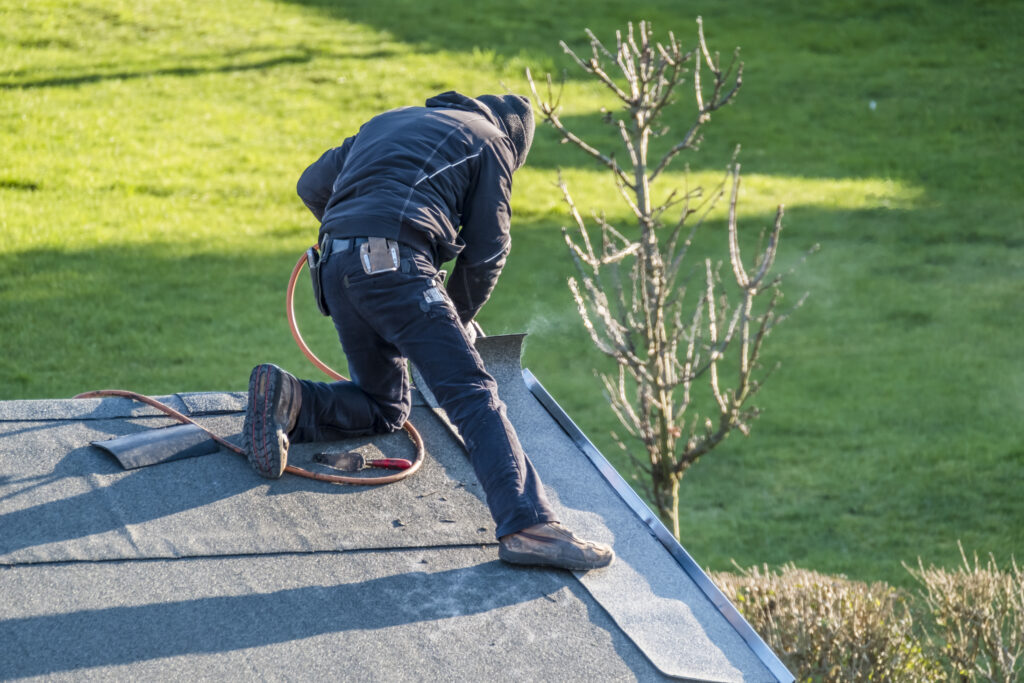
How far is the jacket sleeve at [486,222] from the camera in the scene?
3.88 m

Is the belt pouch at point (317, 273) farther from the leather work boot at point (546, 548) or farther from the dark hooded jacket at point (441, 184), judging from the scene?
the leather work boot at point (546, 548)

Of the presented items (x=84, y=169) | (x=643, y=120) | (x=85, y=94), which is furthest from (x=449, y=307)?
(x=85, y=94)

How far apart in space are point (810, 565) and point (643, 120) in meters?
3.65

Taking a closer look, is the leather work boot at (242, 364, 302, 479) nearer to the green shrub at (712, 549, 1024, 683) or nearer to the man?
the man

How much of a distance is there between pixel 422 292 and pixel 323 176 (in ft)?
2.72

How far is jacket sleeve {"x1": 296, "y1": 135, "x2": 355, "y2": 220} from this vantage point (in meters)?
4.13

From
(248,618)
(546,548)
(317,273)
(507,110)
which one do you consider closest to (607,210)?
(507,110)

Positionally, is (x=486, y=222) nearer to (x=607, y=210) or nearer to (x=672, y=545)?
(x=672, y=545)

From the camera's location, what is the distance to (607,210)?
42.2 ft

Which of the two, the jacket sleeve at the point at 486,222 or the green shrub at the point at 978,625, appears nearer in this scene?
the jacket sleeve at the point at 486,222

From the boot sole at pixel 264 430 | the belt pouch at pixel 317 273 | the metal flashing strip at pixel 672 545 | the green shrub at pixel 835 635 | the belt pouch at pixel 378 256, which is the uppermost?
the belt pouch at pixel 378 256

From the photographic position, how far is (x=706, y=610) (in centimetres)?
348

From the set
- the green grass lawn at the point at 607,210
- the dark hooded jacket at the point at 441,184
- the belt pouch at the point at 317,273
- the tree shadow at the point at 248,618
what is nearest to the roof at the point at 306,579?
the tree shadow at the point at 248,618

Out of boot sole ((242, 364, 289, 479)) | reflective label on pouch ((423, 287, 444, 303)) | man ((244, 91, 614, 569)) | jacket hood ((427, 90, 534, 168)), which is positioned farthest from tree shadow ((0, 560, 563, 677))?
jacket hood ((427, 90, 534, 168))
